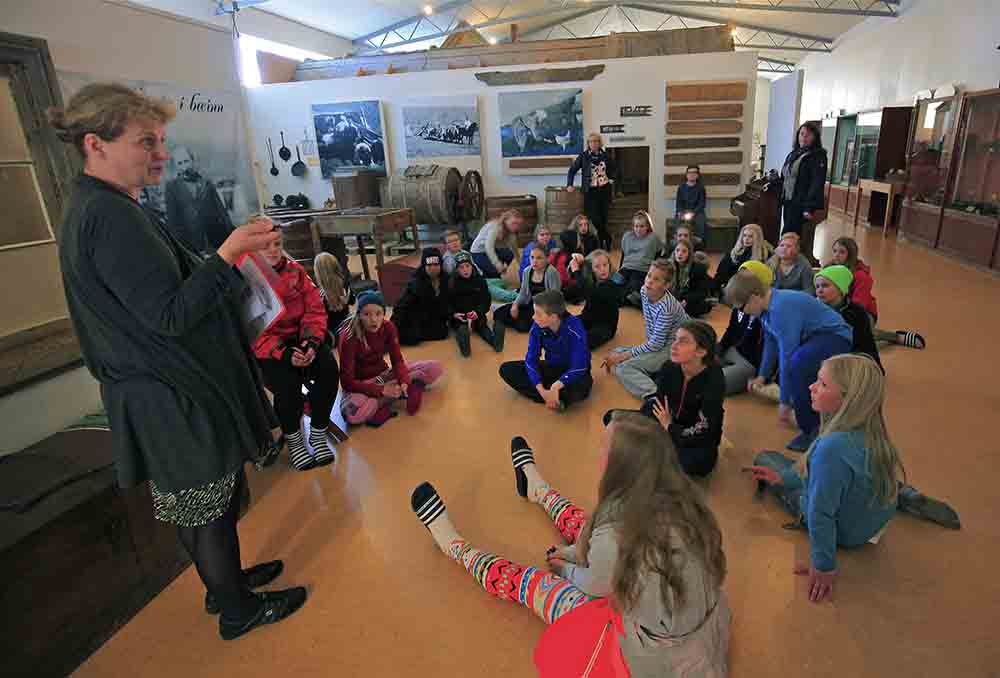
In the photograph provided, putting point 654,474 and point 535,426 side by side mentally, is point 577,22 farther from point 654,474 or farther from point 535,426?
point 654,474

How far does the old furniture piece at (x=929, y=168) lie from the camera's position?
25.9 ft

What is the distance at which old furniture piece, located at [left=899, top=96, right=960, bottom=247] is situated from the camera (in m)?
7.90

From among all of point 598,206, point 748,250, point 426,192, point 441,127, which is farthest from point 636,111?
point 748,250

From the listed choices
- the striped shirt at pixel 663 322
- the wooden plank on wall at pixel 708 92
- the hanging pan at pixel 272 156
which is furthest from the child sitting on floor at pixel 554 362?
the hanging pan at pixel 272 156

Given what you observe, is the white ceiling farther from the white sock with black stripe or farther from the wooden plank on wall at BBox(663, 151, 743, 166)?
the white sock with black stripe

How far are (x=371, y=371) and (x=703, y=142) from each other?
7.43 m

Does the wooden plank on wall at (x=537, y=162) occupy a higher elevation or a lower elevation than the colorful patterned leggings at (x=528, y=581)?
higher

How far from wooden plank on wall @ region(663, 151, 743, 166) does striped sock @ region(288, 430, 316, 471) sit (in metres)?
7.94

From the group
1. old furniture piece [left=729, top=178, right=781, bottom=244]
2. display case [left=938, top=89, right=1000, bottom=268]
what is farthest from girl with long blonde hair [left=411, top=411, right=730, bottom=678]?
display case [left=938, top=89, right=1000, bottom=268]

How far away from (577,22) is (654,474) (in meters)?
18.5

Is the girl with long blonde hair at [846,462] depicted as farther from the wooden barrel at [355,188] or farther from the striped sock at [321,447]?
the wooden barrel at [355,188]

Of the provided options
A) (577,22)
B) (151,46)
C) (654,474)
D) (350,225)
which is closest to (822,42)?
(577,22)

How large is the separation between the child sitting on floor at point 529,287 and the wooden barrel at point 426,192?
4088 millimetres

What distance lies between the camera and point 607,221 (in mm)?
9000
